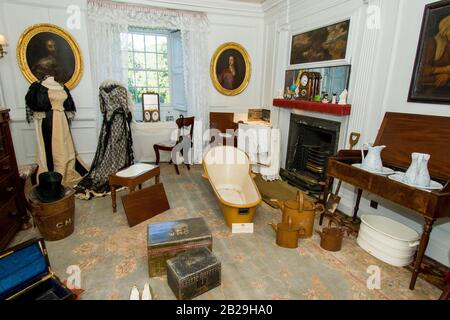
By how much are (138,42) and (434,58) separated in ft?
15.3

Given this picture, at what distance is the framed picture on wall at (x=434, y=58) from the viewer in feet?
7.18

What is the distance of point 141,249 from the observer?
2438 millimetres

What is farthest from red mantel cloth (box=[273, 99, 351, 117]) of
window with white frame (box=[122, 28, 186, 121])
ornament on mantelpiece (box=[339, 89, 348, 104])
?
window with white frame (box=[122, 28, 186, 121])

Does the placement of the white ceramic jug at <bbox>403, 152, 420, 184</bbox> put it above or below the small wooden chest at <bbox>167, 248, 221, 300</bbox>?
above

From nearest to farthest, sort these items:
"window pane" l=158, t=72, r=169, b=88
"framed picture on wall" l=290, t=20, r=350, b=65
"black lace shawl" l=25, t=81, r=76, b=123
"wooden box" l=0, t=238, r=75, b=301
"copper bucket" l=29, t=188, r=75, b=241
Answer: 1. "wooden box" l=0, t=238, r=75, b=301
2. "copper bucket" l=29, t=188, r=75, b=241
3. "framed picture on wall" l=290, t=20, r=350, b=65
4. "black lace shawl" l=25, t=81, r=76, b=123
5. "window pane" l=158, t=72, r=169, b=88

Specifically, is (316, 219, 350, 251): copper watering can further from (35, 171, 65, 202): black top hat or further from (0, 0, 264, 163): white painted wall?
(0, 0, 264, 163): white painted wall

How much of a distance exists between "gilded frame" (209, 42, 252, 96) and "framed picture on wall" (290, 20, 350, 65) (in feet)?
3.61

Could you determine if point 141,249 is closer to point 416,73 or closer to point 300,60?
point 416,73

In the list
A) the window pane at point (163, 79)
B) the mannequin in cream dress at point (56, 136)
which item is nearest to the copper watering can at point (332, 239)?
the mannequin in cream dress at point (56, 136)

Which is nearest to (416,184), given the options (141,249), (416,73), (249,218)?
(416,73)

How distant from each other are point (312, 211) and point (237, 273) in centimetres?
100

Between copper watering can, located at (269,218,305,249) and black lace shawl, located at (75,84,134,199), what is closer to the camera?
copper watering can, located at (269,218,305,249)

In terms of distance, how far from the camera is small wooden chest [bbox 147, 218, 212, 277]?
79.9 inches
